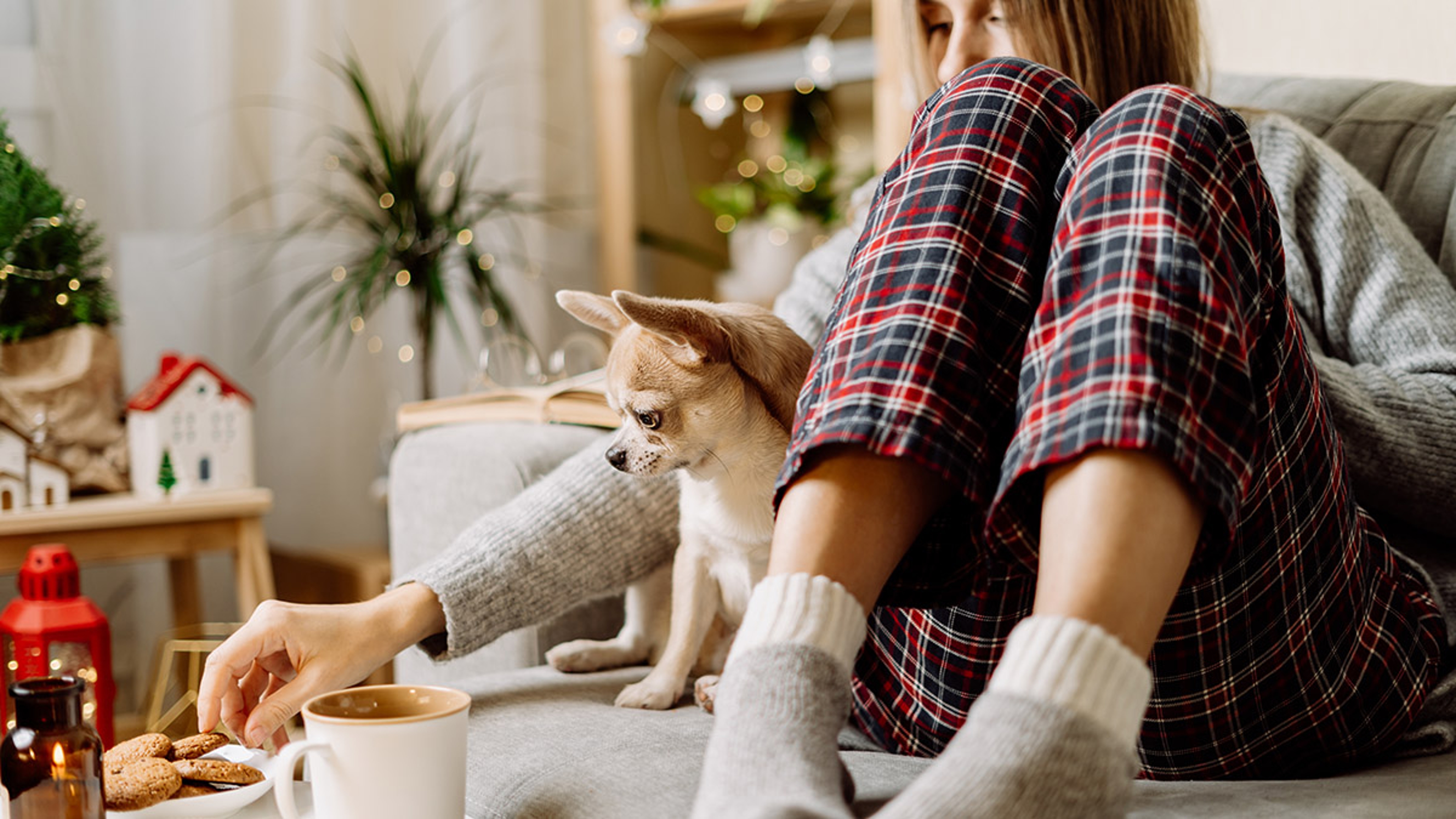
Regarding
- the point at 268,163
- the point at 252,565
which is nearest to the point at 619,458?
the point at 252,565

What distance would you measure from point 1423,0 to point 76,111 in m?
1.89

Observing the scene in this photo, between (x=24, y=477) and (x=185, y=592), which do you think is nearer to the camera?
(x=24, y=477)

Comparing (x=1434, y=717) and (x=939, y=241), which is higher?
(x=939, y=241)

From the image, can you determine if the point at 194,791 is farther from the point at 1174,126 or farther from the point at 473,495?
the point at 1174,126

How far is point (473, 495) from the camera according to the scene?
1.18 m

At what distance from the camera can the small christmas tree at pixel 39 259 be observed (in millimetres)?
1518

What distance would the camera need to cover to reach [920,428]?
0.62 m

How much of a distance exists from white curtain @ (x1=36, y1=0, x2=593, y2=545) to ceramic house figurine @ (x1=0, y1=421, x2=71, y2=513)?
46 centimetres

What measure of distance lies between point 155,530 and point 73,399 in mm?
198

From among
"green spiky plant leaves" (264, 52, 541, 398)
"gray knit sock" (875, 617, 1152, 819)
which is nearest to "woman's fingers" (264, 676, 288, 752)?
"gray knit sock" (875, 617, 1152, 819)

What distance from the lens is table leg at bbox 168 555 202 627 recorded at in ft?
6.15

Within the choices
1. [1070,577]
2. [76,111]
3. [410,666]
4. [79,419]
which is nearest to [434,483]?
[410,666]

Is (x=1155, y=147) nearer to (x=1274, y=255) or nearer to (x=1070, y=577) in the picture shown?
(x=1274, y=255)

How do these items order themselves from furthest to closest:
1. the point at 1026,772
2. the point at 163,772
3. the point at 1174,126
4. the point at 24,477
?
the point at 24,477, the point at 163,772, the point at 1174,126, the point at 1026,772
